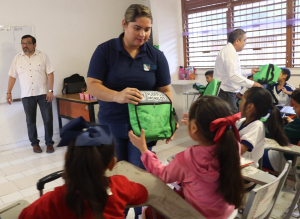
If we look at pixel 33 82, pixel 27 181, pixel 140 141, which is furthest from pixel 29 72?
pixel 140 141

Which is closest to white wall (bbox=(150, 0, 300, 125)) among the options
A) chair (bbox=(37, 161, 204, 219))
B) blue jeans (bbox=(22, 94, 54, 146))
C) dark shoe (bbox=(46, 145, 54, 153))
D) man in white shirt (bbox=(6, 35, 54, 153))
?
man in white shirt (bbox=(6, 35, 54, 153))

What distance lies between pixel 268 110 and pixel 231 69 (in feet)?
4.89

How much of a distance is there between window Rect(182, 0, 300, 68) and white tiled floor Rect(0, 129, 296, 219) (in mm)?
1674

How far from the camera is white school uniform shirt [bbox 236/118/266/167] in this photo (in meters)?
1.76

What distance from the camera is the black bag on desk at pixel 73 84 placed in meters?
4.94

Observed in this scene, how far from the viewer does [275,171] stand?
7.18 ft

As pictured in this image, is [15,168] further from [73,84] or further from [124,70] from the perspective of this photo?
[124,70]

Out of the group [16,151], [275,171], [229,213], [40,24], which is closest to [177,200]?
[229,213]

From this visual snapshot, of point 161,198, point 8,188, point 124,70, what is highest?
point 124,70

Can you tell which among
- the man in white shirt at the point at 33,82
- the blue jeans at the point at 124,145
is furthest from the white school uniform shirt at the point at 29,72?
the blue jeans at the point at 124,145

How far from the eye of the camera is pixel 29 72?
165 inches

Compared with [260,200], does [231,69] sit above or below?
above

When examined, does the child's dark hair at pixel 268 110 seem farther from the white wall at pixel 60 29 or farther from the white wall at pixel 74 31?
the white wall at pixel 60 29

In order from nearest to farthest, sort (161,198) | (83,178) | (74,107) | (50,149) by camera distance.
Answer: (83,178) → (161,198) → (50,149) → (74,107)
